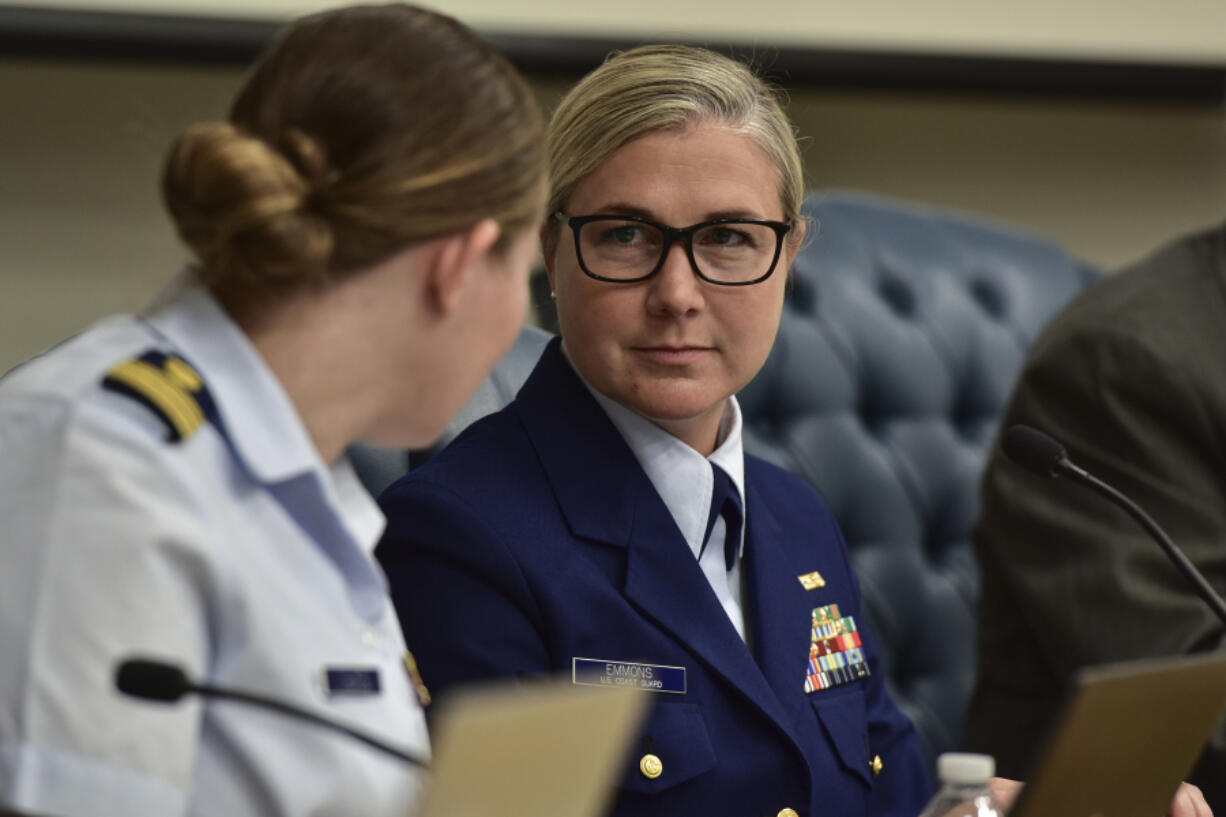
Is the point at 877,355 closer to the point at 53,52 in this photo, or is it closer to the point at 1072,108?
the point at 1072,108

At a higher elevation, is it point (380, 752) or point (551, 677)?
point (380, 752)

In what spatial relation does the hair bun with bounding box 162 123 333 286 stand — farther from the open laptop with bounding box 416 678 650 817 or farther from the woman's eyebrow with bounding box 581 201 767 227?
the woman's eyebrow with bounding box 581 201 767 227

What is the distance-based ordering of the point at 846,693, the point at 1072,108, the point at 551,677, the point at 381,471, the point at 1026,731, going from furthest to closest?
the point at 1072,108, the point at 1026,731, the point at 381,471, the point at 846,693, the point at 551,677

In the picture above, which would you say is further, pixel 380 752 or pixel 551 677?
pixel 551 677

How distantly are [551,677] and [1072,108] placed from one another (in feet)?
5.91

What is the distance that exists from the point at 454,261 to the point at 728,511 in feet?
1.67

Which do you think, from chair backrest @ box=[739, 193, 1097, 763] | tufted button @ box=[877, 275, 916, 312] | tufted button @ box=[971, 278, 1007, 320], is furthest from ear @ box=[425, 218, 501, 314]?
tufted button @ box=[971, 278, 1007, 320]

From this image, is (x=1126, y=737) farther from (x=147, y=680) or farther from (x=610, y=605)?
(x=147, y=680)

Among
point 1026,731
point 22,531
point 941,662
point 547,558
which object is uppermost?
point 22,531

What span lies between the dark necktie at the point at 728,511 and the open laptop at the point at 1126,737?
412 millimetres

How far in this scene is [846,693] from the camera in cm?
131

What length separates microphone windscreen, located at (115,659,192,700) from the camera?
0.67m

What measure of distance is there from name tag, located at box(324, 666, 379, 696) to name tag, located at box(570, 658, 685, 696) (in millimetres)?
333

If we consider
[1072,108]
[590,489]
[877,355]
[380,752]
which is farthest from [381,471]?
[1072,108]
